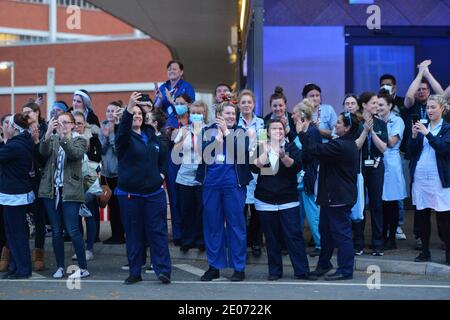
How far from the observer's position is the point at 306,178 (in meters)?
10.4

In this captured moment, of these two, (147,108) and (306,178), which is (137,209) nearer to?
(147,108)

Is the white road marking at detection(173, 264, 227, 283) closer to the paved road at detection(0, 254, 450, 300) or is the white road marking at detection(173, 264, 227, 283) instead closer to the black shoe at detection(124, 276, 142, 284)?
the paved road at detection(0, 254, 450, 300)

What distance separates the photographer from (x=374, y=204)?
10578mm

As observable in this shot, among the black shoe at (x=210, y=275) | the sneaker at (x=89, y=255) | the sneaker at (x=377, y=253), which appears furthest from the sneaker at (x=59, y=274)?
the sneaker at (x=377, y=253)

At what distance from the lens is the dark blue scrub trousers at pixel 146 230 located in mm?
9188

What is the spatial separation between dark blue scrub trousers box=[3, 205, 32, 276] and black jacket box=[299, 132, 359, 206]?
344 centimetres

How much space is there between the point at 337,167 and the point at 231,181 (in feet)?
3.95

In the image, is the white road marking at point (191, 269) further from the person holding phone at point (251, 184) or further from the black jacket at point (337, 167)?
the black jacket at point (337, 167)

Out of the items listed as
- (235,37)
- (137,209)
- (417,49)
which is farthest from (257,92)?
(235,37)

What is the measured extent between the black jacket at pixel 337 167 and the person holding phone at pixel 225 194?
766 millimetres

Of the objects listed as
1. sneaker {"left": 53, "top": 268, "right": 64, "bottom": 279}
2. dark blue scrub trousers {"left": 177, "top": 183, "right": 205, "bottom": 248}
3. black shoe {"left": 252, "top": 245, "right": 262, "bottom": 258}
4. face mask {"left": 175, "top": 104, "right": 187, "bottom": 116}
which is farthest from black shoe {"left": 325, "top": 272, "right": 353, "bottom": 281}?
sneaker {"left": 53, "top": 268, "right": 64, "bottom": 279}

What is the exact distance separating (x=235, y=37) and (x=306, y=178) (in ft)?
44.6

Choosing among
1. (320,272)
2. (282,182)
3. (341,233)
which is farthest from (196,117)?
(320,272)

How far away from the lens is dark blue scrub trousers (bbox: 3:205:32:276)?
9797 mm
